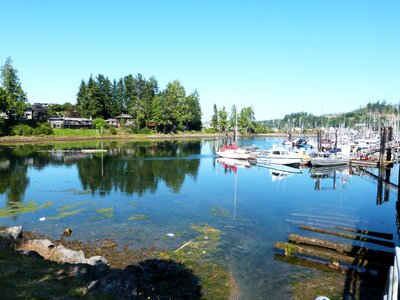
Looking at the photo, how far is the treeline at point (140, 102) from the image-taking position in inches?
5522

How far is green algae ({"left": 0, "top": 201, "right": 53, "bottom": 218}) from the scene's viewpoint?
27.5 metres

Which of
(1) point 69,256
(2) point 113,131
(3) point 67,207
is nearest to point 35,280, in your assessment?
(1) point 69,256

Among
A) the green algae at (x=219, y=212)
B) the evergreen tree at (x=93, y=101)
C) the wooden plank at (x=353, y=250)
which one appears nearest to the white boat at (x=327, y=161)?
the green algae at (x=219, y=212)

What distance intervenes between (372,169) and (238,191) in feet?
107

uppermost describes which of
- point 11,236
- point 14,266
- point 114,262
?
point 14,266

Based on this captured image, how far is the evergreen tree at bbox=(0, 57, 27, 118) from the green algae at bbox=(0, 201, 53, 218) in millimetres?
87403

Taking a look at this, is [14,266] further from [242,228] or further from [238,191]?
[238,191]

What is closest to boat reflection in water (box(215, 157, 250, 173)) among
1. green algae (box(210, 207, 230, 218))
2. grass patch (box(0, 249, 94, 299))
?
green algae (box(210, 207, 230, 218))

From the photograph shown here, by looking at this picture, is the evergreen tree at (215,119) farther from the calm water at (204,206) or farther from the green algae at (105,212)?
the green algae at (105,212)

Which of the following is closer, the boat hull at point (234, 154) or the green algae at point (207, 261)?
the green algae at point (207, 261)

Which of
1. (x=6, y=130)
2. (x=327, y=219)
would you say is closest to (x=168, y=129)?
(x=6, y=130)

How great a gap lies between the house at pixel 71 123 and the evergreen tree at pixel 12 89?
17.1 meters

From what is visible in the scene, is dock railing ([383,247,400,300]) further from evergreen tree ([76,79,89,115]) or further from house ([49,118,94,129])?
evergreen tree ([76,79,89,115])

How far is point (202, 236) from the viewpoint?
73.1 feet
